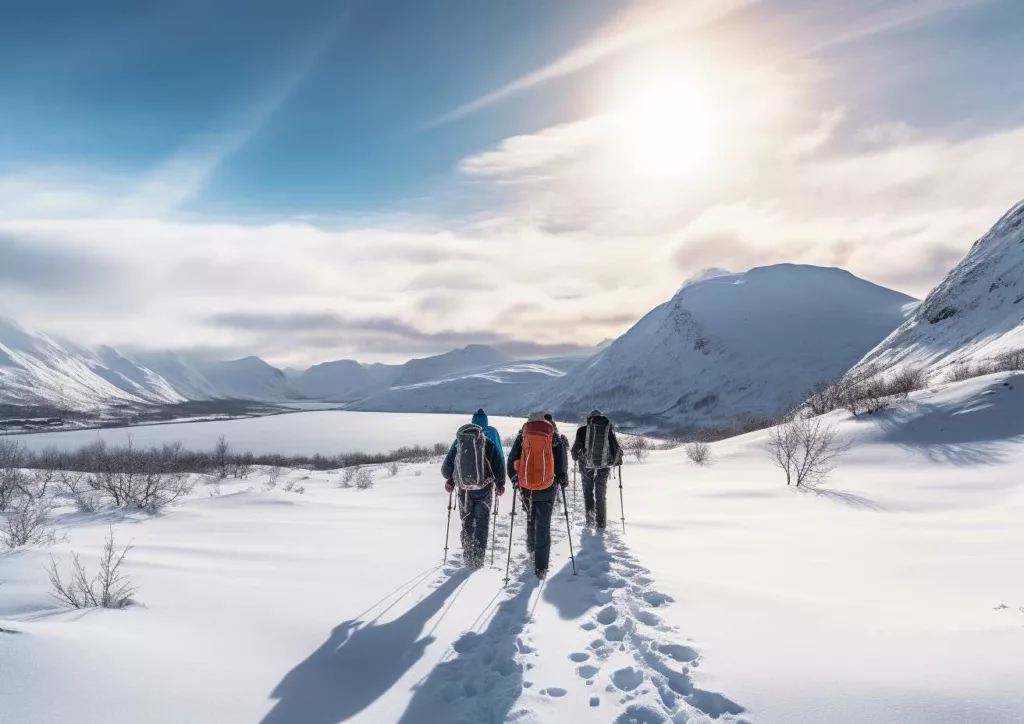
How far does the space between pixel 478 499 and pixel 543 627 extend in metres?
2.95

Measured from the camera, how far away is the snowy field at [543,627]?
400 centimetres

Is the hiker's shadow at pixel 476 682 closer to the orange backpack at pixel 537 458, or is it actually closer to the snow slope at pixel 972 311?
the orange backpack at pixel 537 458

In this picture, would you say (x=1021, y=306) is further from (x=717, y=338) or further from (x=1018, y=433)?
(x=717, y=338)

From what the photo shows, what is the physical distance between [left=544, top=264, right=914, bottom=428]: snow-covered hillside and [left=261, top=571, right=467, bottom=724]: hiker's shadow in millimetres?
121197

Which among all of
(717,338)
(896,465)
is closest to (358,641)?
(896,465)

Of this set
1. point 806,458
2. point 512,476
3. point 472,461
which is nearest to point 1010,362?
point 806,458

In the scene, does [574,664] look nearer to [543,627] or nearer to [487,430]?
[543,627]

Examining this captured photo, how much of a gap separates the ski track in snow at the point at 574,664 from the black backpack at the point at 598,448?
3427mm

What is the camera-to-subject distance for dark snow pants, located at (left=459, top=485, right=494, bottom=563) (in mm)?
8977

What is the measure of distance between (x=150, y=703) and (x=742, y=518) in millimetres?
12058

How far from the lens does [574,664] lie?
5367mm

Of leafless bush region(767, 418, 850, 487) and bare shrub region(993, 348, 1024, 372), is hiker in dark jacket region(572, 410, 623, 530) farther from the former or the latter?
bare shrub region(993, 348, 1024, 372)

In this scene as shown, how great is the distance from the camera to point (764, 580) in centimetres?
743

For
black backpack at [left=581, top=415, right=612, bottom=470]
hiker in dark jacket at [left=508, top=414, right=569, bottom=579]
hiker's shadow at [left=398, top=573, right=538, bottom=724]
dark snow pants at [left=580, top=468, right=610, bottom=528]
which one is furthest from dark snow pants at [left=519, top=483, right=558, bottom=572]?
dark snow pants at [left=580, top=468, right=610, bottom=528]
